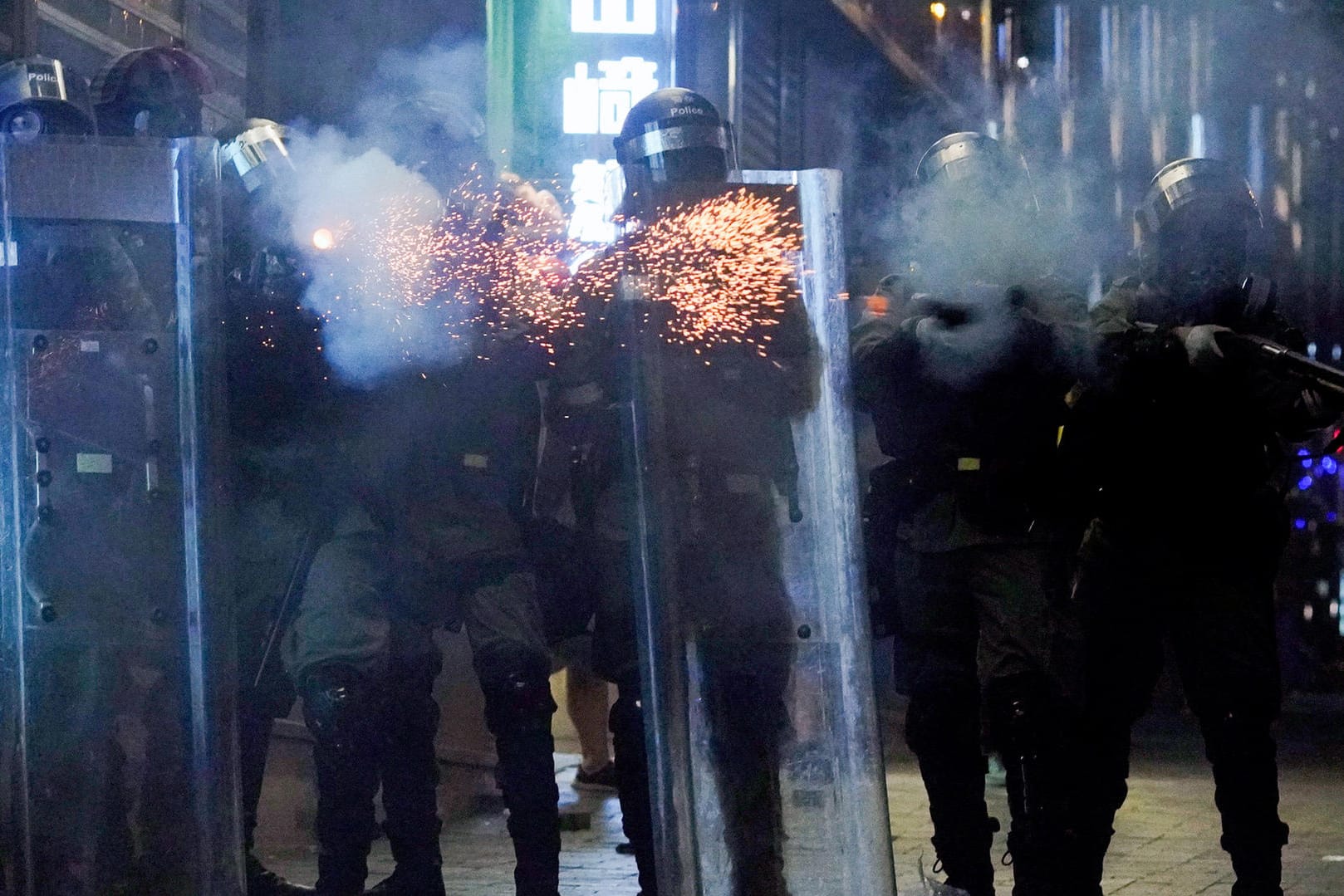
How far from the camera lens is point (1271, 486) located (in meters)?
4.80

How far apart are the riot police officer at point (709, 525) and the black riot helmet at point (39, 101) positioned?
67.7 inches

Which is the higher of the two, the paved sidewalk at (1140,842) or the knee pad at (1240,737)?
the knee pad at (1240,737)

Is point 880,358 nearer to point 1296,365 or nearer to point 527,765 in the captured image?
point 1296,365

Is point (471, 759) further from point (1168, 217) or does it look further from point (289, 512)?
point (1168, 217)

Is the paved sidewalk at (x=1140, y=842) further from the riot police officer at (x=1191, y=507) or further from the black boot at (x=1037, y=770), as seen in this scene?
the riot police officer at (x=1191, y=507)

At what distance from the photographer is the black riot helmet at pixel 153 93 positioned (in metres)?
5.42

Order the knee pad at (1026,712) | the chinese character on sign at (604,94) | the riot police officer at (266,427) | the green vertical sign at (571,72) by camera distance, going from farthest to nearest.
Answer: the chinese character on sign at (604,94) < the green vertical sign at (571,72) < the riot police officer at (266,427) < the knee pad at (1026,712)

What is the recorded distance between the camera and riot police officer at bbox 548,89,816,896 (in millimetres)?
4285

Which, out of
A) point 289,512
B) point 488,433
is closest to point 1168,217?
point 488,433

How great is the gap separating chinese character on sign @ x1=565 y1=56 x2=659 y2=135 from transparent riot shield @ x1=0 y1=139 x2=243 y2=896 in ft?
25.5

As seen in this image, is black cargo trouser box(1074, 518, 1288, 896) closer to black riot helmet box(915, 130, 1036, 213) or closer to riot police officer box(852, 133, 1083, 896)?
riot police officer box(852, 133, 1083, 896)

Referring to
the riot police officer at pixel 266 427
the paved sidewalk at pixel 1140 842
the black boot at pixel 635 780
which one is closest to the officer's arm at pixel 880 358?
the black boot at pixel 635 780

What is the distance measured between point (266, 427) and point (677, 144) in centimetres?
133

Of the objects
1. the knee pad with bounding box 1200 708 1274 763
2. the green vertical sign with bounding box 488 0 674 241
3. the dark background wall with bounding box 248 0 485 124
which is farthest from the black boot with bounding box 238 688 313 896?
the green vertical sign with bounding box 488 0 674 241
